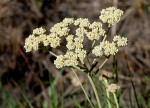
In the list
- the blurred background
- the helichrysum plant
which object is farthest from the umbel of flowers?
the blurred background

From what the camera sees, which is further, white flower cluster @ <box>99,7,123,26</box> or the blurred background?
the blurred background

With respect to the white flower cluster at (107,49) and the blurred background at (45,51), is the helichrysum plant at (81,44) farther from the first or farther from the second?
the blurred background at (45,51)

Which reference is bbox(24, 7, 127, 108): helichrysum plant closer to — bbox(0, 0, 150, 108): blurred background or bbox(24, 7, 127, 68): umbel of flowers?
bbox(24, 7, 127, 68): umbel of flowers

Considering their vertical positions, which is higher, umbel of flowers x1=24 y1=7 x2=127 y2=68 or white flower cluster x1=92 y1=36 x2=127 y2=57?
umbel of flowers x1=24 y1=7 x2=127 y2=68

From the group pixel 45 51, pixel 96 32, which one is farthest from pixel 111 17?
pixel 45 51

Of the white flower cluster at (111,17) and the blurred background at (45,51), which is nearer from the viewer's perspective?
the white flower cluster at (111,17)

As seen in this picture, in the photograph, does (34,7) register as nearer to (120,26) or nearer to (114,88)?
(120,26)

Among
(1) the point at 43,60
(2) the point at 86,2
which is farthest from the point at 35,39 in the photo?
(2) the point at 86,2

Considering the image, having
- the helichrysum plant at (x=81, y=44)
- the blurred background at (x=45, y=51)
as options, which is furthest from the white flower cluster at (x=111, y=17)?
the blurred background at (x=45, y=51)

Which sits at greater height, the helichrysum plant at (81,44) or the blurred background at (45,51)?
the blurred background at (45,51)
